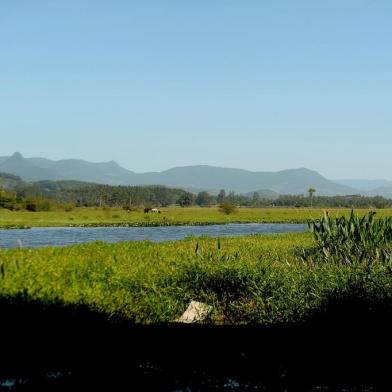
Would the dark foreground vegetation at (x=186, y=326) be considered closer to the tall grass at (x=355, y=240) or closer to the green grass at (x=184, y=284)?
the green grass at (x=184, y=284)

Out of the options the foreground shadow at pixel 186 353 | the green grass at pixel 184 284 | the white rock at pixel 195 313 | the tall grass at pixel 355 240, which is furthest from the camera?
the tall grass at pixel 355 240

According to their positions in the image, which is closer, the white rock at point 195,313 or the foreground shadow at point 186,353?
the foreground shadow at point 186,353

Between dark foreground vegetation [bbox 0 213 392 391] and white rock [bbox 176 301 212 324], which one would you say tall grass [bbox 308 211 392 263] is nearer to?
dark foreground vegetation [bbox 0 213 392 391]

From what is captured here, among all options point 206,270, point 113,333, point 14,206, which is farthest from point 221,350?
point 14,206

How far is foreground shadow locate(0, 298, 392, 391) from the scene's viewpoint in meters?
11.4

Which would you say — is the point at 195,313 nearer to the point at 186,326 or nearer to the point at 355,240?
the point at 186,326

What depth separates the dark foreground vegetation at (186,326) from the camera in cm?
1190

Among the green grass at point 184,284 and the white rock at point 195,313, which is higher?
the green grass at point 184,284

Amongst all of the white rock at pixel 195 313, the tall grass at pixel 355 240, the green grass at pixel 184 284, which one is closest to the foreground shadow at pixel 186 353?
the green grass at pixel 184 284

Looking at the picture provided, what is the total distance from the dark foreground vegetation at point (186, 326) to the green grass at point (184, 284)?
3 cm

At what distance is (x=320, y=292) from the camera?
16875 millimetres

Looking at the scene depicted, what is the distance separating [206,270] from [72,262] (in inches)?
156

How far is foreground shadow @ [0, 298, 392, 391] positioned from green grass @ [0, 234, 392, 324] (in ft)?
2.80

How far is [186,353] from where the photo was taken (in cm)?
1330
